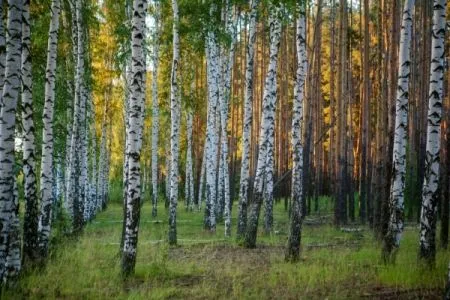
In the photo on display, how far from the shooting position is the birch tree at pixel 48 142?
31.9 ft

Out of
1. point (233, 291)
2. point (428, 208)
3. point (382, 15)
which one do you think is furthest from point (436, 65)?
point (382, 15)

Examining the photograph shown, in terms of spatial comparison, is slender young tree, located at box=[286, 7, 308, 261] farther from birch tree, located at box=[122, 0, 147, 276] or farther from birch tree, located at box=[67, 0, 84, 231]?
birch tree, located at box=[67, 0, 84, 231]

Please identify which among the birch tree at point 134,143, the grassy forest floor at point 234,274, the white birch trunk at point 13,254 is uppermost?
the birch tree at point 134,143

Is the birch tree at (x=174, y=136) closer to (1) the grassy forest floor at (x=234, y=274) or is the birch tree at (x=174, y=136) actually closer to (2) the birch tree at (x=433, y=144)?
(1) the grassy forest floor at (x=234, y=274)

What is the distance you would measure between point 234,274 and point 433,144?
4.43 metres

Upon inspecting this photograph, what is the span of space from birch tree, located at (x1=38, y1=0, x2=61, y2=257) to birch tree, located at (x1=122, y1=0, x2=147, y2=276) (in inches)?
80.3

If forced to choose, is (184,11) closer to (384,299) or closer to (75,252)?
(75,252)

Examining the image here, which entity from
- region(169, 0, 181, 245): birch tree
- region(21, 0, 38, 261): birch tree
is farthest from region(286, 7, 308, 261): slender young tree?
region(21, 0, 38, 261): birch tree

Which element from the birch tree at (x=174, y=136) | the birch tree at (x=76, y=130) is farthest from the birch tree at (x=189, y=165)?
the birch tree at (x=174, y=136)

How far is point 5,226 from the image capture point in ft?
22.2

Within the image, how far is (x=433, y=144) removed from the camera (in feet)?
27.5

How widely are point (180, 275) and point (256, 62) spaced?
80.5 ft

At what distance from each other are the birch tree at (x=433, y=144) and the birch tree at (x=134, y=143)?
527 centimetres

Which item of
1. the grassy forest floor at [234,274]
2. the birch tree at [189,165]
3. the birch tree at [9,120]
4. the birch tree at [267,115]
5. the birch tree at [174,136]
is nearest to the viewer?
the birch tree at [9,120]
